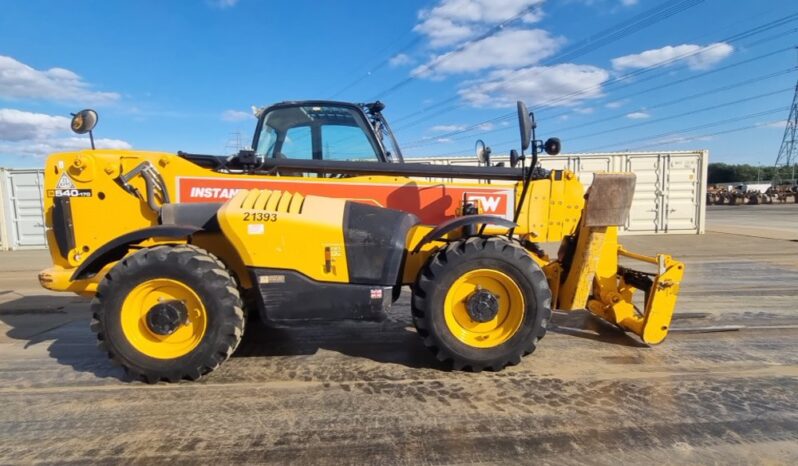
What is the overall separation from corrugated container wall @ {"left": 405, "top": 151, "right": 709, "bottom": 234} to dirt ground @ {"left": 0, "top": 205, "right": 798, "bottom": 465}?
11666 mm

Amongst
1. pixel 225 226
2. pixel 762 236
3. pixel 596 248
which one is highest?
pixel 225 226

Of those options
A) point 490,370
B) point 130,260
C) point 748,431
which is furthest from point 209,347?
point 748,431

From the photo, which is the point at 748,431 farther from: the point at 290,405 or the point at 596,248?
the point at 290,405

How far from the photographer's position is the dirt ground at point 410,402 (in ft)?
8.77

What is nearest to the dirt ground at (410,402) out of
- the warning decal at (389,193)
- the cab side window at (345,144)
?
the warning decal at (389,193)

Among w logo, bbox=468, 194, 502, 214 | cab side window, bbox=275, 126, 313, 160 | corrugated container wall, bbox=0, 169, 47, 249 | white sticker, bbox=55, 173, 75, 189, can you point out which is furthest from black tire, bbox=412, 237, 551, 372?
corrugated container wall, bbox=0, 169, 47, 249

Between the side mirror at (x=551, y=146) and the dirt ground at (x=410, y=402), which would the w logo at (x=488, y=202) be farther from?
the dirt ground at (x=410, y=402)

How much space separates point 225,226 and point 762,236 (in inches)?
667

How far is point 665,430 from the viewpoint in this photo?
285cm

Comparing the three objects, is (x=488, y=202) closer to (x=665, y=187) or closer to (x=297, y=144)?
(x=297, y=144)

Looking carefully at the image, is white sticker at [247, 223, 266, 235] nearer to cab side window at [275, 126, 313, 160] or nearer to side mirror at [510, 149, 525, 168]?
cab side window at [275, 126, 313, 160]

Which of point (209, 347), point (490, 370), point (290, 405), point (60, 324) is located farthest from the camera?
point (60, 324)

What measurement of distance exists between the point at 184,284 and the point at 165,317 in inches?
11.1

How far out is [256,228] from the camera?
355 cm
